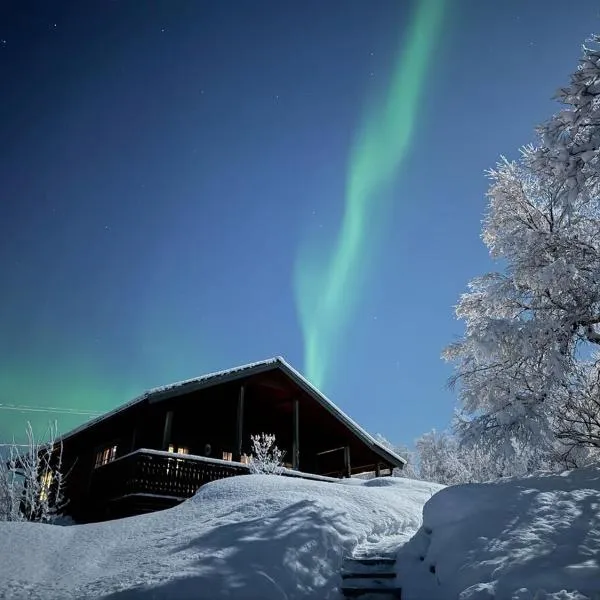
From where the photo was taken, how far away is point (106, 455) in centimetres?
2045

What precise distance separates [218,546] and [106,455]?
54.2ft

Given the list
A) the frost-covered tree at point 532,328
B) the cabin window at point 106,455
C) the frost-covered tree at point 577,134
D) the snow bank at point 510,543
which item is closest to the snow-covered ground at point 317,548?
the snow bank at point 510,543

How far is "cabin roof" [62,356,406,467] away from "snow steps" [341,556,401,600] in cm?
953

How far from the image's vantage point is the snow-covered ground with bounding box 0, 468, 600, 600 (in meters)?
4.84

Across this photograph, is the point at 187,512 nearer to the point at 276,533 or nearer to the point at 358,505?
the point at 276,533

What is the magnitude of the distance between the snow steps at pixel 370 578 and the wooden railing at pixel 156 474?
27.5 ft

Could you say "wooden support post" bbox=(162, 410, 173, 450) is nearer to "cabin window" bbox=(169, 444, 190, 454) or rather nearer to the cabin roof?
the cabin roof

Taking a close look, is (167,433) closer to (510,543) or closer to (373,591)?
(373,591)

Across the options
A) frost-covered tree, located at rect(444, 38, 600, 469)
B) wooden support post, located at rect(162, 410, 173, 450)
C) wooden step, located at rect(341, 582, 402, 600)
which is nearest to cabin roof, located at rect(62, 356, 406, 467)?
wooden support post, located at rect(162, 410, 173, 450)

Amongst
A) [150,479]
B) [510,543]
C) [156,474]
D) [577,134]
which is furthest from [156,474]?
[577,134]

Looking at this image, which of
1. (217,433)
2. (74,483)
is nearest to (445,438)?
(217,433)

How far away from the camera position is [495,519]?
581cm

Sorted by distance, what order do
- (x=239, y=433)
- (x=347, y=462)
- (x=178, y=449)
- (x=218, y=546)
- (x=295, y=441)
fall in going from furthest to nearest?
(x=347, y=462), (x=178, y=449), (x=295, y=441), (x=239, y=433), (x=218, y=546)

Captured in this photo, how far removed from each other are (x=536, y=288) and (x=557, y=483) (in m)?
4.07
